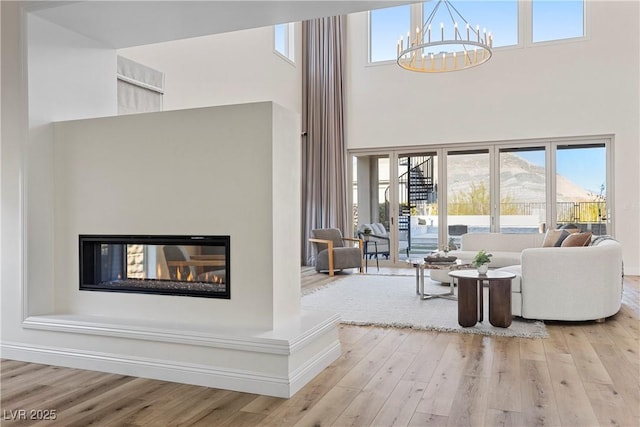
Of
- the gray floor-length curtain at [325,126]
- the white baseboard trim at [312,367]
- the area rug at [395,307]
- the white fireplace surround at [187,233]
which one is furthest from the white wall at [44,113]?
the gray floor-length curtain at [325,126]

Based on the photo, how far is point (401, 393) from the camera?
264 centimetres

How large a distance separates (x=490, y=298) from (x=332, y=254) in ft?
12.0

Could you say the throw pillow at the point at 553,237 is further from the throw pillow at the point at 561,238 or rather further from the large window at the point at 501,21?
the large window at the point at 501,21

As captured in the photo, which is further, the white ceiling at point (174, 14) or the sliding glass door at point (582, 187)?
the sliding glass door at point (582, 187)

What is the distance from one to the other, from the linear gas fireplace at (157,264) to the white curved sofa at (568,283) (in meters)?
2.66

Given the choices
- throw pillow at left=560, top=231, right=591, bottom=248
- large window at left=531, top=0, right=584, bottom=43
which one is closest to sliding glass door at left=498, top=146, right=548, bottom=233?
large window at left=531, top=0, right=584, bottom=43

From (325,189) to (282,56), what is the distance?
2.51 m

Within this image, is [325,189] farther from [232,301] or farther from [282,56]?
[232,301]

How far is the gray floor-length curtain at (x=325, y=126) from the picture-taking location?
360 inches

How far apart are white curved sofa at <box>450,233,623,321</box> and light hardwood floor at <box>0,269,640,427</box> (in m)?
0.59

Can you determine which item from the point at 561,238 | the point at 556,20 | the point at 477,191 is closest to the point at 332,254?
the point at 477,191

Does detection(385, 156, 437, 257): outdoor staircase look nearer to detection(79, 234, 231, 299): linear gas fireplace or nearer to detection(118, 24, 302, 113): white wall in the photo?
detection(118, 24, 302, 113): white wall

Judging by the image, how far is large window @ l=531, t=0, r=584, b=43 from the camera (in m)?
7.90

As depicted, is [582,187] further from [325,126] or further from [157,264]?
[157,264]
